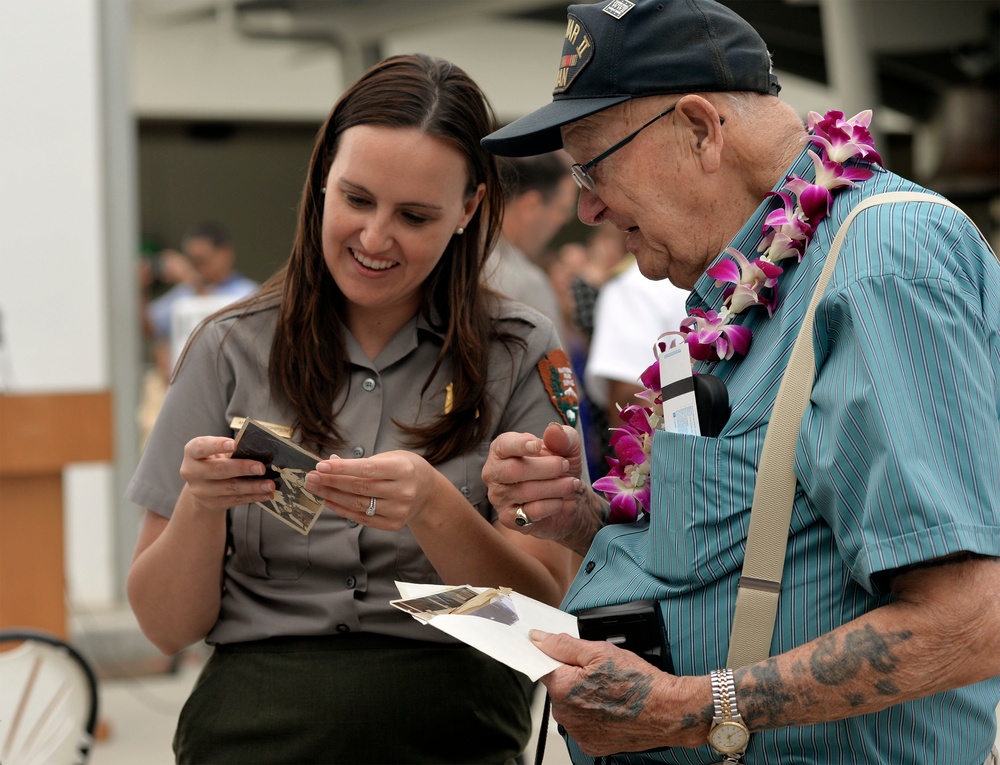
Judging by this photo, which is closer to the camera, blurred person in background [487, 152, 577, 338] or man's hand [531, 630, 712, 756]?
man's hand [531, 630, 712, 756]

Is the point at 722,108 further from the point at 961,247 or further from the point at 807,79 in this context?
the point at 807,79

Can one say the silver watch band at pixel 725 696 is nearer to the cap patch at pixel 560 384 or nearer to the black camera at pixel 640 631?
the black camera at pixel 640 631

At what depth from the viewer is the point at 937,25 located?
346 inches

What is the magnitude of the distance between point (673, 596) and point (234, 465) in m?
0.71

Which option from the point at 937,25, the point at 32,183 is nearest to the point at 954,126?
the point at 937,25

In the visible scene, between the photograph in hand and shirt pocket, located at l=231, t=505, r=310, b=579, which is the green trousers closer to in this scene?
shirt pocket, located at l=231, t=505, r=310, b=579

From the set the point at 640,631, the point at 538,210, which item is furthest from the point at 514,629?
the point at 538,210

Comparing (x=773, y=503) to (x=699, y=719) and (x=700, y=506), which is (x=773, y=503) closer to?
(x=700, y=506)

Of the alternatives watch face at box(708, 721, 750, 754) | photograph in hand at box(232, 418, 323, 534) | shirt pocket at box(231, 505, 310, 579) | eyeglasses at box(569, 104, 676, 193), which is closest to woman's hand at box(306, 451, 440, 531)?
photograph in hand at box(232, 418, 323, 534)

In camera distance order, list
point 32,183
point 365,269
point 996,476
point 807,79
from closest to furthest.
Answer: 1. point 996,476
2. point 365,269
3. point 32,183
4. point 807,79

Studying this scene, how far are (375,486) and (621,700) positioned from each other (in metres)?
0.52

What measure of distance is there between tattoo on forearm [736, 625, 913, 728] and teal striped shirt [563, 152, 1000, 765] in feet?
0.18

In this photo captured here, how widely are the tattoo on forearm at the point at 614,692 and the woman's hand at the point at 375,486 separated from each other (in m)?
0.45

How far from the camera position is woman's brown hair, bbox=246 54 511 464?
2117 mm
